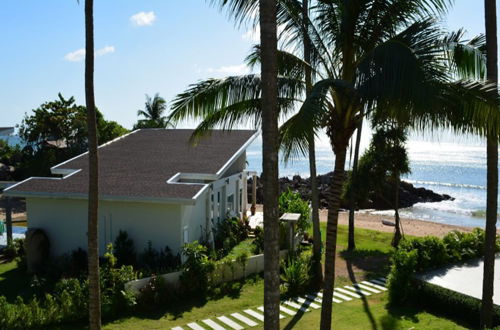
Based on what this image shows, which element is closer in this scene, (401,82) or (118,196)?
(401,82)

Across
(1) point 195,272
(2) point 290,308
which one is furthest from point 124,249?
(2) point 290,308

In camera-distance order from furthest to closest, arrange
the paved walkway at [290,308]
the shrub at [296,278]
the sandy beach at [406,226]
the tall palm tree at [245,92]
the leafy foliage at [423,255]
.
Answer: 1. the sandy beach at [406,226]
2. the shrub at [296,278]
3. the leafy foliage at [423,255]
4. the paved walkway at [290,308]
5. the tall palm tree at [245,92]

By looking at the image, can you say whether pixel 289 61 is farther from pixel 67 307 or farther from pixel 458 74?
pixel 67 307

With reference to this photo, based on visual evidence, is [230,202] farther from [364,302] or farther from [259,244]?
[364,302]

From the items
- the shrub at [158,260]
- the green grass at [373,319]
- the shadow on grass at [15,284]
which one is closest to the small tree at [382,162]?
the green grass at [373,319]

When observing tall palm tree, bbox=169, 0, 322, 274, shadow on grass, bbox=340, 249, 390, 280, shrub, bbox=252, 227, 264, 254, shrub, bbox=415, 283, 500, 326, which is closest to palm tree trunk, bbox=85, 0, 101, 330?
tall palm tree, bbox=169, 0, 322, 274

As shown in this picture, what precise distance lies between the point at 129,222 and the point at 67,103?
95.9 feet

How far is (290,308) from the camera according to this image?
511 inches

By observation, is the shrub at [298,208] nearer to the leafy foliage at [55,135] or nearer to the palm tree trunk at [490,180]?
the palm tree trunk at [490,180]

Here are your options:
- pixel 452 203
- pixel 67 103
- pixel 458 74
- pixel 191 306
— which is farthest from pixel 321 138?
pixel 452 203

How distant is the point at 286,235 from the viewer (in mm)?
17297

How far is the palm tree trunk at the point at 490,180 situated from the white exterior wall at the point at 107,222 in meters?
9.20

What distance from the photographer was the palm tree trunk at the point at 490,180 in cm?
931

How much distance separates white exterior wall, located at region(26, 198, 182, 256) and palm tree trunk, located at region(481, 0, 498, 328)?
920 centimetres
